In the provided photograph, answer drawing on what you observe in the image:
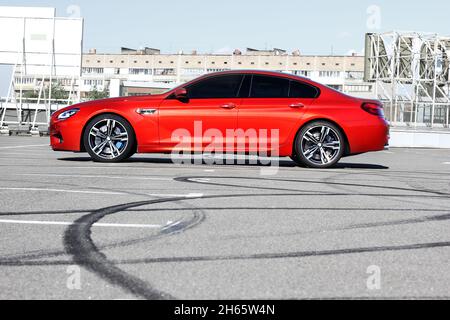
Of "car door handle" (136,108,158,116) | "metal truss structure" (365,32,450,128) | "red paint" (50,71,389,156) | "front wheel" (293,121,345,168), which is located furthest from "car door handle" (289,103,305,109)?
"metal truss structure" (365,32,450,128)

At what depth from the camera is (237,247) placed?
15.0ft

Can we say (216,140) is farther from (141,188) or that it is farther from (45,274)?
(45,274)

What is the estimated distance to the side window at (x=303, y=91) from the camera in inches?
436

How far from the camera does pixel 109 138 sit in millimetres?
11086

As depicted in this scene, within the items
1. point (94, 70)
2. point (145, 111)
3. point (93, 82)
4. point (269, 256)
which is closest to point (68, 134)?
point (145, 111)

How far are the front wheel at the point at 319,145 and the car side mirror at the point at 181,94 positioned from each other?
1.77 metres

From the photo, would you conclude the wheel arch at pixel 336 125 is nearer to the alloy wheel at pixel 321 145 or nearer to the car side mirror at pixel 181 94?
the alloy wheel at pixel 321 145

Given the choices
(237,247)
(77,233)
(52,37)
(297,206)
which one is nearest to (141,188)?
(297,206)

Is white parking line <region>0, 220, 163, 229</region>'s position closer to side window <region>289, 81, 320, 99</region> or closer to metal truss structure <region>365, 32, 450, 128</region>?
side window <region>289, 81, 320, 99</region>

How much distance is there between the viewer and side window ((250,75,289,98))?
36.3 feet

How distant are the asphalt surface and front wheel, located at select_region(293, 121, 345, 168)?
87.9 inches

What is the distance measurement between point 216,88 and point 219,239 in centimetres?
650

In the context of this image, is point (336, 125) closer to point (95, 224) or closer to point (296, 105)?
point (296, 105)

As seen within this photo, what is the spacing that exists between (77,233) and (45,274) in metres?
1.12
